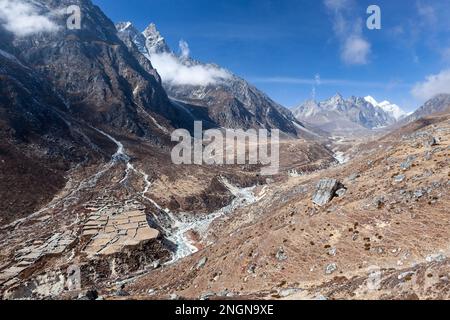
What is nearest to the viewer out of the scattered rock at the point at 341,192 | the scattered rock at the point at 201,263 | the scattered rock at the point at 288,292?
the scattered rock at the point at 288,292

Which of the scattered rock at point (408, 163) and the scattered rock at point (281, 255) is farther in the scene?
the scattered rock at point (408, 163)

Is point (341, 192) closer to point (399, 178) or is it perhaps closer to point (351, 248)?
point (399, 178)

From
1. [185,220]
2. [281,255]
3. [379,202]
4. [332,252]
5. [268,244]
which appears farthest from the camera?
[185,220]

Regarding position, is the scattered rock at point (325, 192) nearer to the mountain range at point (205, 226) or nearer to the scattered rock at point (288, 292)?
the mountain range at point (205, 226)

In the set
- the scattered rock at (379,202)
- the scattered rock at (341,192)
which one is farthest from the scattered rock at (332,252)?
the scattered rock at (341,192)

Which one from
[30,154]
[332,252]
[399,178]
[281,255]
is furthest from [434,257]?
[30,154]

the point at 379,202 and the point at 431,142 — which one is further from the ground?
the point at 431,142

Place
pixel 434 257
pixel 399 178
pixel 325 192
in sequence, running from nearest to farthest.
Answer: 1. pixel 434 257
2. pixel 399 178
3. pixel 325 192

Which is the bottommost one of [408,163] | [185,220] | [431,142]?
[185,220]

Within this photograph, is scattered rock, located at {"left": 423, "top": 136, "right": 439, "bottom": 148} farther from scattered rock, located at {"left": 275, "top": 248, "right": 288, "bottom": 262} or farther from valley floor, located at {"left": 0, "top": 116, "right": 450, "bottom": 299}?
scattered rock, located at {"left": 275, "top": 248, "right": 288, "bottom": 262}

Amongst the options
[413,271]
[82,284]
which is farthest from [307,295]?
[82,284]

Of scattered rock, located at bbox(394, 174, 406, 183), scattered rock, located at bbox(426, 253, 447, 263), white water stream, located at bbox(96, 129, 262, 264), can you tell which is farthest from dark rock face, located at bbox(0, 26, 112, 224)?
scattered rock, located at bbox(426, 253, 447, 263)
